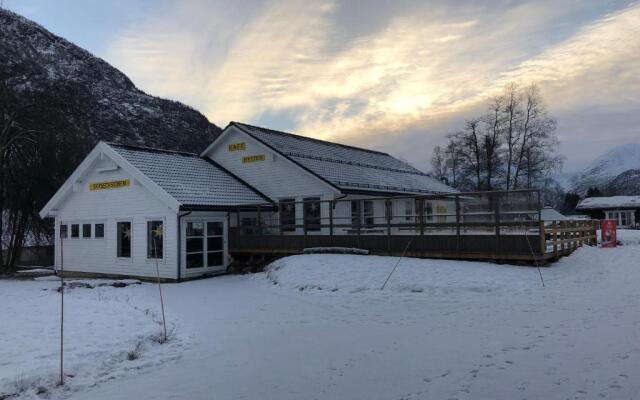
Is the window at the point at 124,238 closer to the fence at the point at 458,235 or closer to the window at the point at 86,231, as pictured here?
the window at the point at 86,231

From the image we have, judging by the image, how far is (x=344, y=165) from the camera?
26703 mm

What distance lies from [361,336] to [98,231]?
658 inches

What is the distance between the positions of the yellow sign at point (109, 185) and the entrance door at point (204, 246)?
11.6ft

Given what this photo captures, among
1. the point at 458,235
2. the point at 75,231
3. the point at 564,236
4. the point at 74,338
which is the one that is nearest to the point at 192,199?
the point at 75,231

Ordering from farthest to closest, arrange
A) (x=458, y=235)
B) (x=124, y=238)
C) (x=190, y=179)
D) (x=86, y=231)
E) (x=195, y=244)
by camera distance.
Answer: (x=86, y=231)
(x=190, y=179)
(x=124, y=238)
(x=195, y=244)
(x=458, y=235)

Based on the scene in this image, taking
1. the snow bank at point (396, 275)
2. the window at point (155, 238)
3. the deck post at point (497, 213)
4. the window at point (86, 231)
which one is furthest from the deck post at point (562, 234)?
the window at point (86, 231)

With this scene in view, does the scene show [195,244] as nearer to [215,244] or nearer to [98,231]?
[215,244]

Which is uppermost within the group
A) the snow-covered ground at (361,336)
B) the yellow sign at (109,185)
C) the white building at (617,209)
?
the yellow sign at (109,185)

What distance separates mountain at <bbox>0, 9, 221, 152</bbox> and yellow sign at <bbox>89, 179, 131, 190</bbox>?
5958 cm

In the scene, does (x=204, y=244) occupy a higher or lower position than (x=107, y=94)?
lower

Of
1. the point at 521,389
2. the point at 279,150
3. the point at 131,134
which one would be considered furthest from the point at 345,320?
the point at 131,134

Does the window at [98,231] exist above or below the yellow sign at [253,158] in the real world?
below

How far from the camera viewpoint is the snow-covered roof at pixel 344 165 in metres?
23.7

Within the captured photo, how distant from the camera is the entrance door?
19.7 meters
